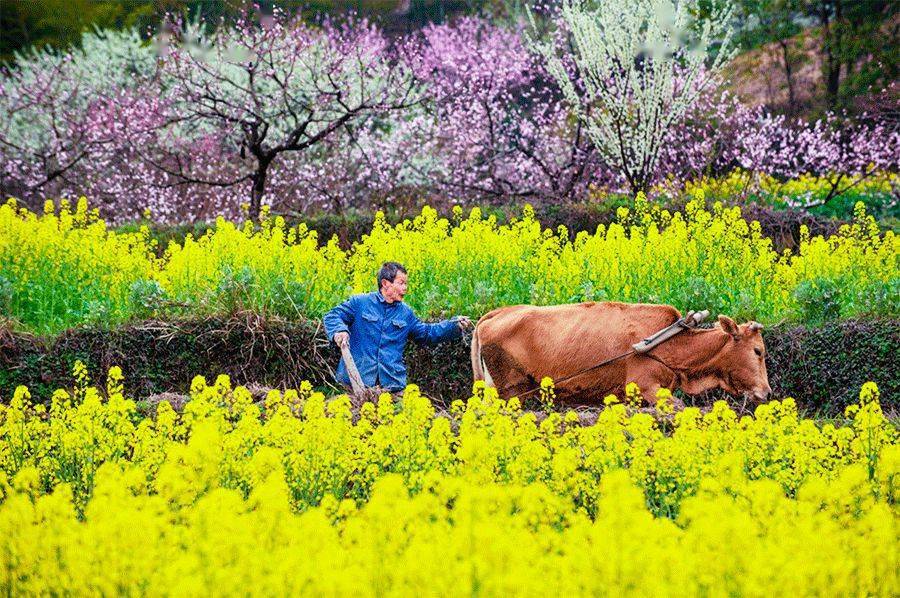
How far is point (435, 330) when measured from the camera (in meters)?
7.81

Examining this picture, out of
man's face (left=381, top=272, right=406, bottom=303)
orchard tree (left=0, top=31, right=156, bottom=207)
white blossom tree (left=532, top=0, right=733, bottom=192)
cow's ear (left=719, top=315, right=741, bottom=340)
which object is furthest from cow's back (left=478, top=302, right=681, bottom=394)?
orchard tree (left=0, top=31, right=156, bottom=207)

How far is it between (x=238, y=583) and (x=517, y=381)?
14.5 ft

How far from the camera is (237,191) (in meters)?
19.0

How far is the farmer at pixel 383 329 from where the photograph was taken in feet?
25.3

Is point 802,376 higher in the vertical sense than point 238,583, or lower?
lower

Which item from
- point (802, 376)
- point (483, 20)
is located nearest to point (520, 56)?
point (483, 20)

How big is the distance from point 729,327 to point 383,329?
2.52 meters

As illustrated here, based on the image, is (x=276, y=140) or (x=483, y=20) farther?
(x=483, y=20)

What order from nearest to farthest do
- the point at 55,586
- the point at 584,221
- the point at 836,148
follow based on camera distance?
the point at 55,586 → the point at 584,221 → the point at 836,148

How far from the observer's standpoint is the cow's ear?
23.1 ft

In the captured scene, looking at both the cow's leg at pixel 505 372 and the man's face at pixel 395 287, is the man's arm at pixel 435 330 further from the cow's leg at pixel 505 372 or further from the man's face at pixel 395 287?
the cow's leg at pixel 505 372

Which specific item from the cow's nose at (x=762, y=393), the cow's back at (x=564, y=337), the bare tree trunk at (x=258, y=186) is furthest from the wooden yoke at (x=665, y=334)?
the bare tree trunk at (x=258, y=186)

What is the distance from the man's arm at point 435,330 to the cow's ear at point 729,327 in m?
1.88

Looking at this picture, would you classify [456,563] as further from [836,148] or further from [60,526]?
[836,148]
